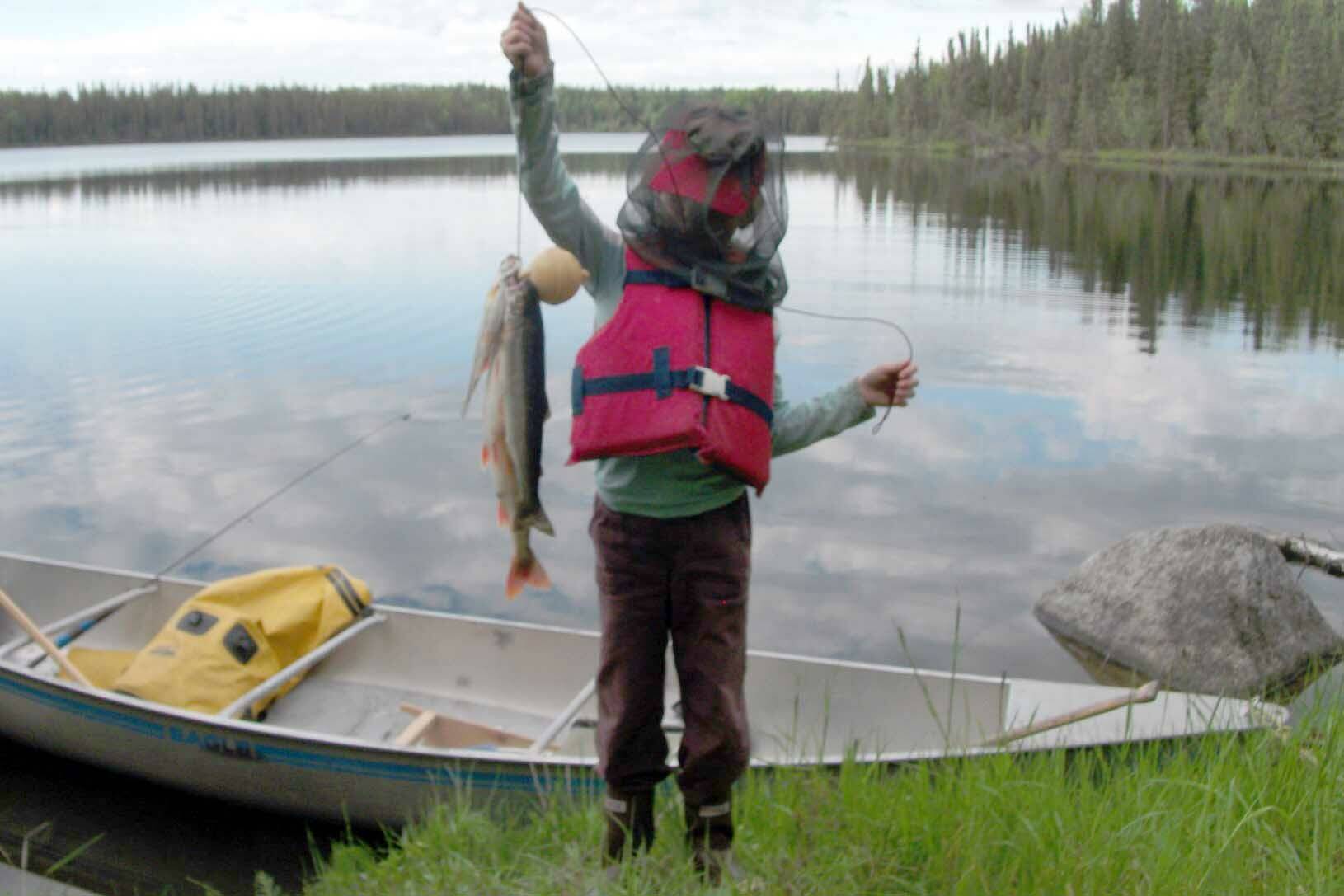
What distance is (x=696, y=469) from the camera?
3.57m

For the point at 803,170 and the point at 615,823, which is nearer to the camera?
the point at 615,823

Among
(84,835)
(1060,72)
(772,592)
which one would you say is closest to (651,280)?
(84,835)

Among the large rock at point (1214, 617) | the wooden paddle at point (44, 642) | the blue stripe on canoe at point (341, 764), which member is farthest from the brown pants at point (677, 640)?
the large rock at point (1214, 617)

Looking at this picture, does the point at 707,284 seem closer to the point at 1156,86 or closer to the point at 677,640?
the point at 677,640

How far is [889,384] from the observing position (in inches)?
149

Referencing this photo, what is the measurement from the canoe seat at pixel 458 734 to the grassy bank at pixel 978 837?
212 centimetres

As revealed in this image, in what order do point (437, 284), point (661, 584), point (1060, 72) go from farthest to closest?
point (1060, 72) < point (437, 284) < point (661, 584)

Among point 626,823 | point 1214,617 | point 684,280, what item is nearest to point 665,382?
point 684,280

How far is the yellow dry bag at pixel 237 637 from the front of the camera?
6762 mm

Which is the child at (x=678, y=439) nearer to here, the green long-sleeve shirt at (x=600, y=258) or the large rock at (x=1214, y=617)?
the green long-sleeve shirt at (x=600, y=258)

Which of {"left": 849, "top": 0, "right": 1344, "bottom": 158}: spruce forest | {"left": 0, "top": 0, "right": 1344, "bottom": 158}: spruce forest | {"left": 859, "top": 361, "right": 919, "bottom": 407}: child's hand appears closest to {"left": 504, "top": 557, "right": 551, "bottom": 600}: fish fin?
{"left": 859, "top": 361, "right": 919, "bottom": 407}: child's hand

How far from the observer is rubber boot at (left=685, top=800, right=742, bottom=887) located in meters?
3.63

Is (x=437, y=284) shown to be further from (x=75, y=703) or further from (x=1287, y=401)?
(x=75, y=703)

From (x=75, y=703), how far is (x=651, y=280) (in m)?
4.81
